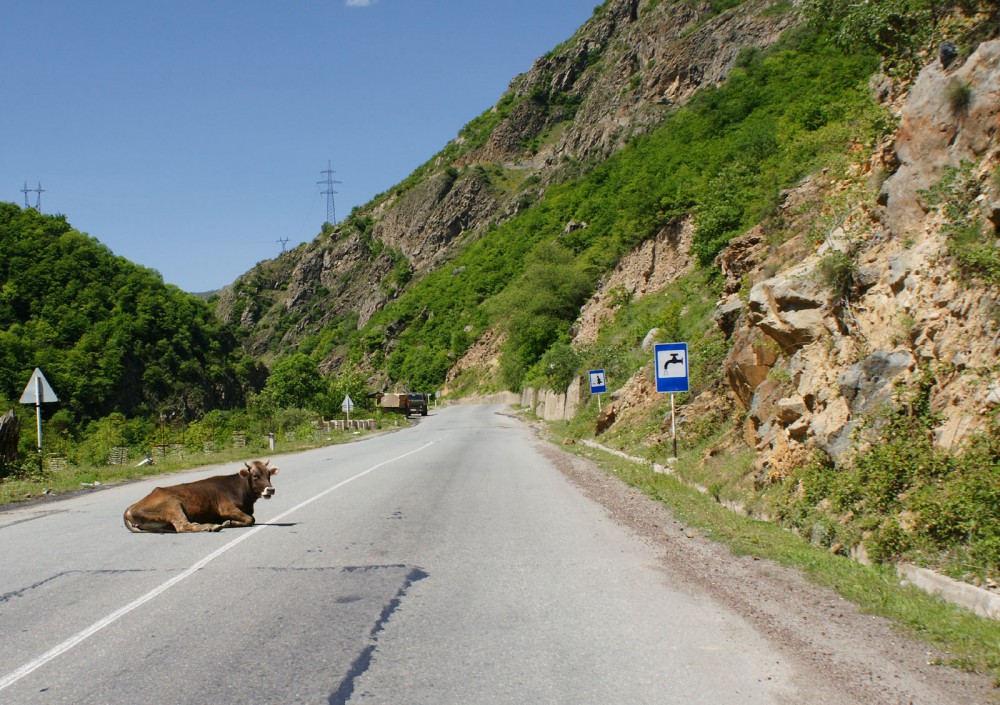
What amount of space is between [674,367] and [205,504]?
10.8 metres

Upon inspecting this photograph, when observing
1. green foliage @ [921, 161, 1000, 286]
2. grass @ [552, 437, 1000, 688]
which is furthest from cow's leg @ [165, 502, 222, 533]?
green foliage @ [921, 161, 1000, 286]

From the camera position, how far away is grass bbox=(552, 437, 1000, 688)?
15.8ft

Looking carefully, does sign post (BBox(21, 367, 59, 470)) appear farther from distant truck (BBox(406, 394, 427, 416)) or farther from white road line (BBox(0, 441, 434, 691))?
distant truck (BBox(406, 394, 427, 416))

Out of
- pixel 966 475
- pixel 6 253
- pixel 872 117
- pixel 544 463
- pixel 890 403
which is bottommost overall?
pixel 544 463

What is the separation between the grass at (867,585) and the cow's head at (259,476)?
5.69 metres

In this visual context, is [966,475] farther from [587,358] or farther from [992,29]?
[587,358]

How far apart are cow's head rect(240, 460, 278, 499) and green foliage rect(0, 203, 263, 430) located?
182 ft

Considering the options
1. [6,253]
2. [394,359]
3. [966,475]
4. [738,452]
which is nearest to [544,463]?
[738,452]

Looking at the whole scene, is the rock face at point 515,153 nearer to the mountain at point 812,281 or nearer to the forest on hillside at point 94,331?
the mountain at point 812,281

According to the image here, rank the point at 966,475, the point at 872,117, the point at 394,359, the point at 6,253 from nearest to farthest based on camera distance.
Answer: the point at 966,475 < the point at 872,117 < the point at 6,253 < the point at 394,359

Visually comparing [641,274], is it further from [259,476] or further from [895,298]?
[259,476]

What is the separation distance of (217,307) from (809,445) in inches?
8078

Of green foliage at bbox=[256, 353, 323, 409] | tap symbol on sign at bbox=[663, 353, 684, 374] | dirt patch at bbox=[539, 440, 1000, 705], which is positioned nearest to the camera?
dirt patch at bbox=[539, 440, 1000, 705]

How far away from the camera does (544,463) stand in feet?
69.6
